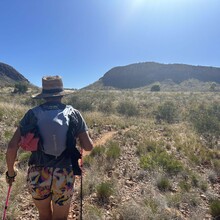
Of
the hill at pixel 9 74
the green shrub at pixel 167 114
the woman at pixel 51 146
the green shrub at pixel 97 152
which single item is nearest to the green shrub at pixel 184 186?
the green shrub at pixel 97 152

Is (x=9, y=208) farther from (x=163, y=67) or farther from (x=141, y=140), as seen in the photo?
(x=163, y=67)

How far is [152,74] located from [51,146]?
328ft

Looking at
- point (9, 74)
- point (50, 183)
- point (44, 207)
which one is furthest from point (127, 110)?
point (9, 74)

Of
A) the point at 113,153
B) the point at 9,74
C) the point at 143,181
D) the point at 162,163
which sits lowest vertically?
the point at 143,181

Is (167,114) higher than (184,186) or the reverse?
higher

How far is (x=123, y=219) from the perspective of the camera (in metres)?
4.17

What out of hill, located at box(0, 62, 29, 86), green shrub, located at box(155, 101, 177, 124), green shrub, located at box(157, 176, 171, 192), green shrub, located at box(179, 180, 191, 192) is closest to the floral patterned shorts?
green shrub, located at box(157, 176, 171, 192)

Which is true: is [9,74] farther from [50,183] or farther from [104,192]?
[50,183]

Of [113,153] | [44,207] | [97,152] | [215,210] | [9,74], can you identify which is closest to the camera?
[44,207]

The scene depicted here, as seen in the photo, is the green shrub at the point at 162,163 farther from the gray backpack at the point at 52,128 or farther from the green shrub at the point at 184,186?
the gray backpack at the point at 52,128

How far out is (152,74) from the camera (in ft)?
326

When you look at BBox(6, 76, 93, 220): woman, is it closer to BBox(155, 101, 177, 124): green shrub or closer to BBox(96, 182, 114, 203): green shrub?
BBox(96, 182, 114, 203): green shrub

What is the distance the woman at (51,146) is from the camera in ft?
8.38

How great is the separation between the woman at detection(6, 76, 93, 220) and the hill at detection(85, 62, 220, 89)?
89539 millimetres
